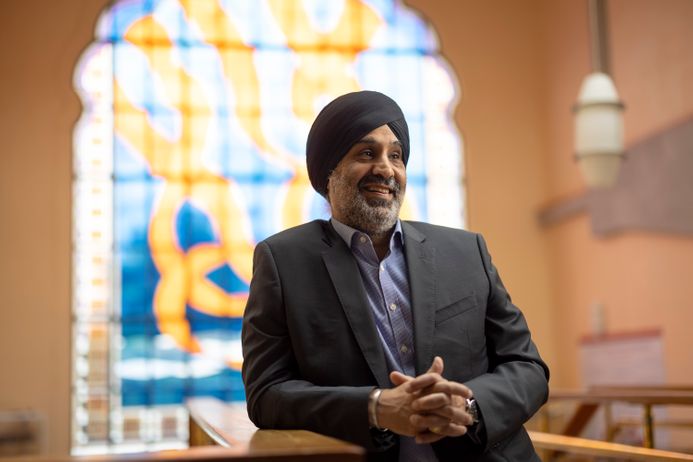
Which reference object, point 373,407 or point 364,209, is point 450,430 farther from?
point 364,209

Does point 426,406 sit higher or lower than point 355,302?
lower

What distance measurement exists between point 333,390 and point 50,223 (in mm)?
8227

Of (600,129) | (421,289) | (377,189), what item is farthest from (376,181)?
(600,129)

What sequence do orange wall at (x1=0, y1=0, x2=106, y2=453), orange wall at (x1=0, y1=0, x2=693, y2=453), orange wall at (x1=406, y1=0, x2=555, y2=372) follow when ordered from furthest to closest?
orange wall at (x1=406, y1=0, x2=555, y2=372) < orange wall at (x1=0, y1=0, x2=106, y2=453) < orange wall at (x1=0, y1=0, x2=693, y2=453)

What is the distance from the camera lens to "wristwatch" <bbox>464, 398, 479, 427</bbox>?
2139 millimetres

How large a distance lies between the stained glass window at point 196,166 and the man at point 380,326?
7353mm

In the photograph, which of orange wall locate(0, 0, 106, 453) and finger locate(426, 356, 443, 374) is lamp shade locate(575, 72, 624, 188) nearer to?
finger locate(426, 356, 443, 374)

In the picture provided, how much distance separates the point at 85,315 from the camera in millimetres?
9945

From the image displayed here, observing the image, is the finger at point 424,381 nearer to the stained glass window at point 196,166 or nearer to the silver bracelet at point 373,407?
the silver bracelet at point 373,407

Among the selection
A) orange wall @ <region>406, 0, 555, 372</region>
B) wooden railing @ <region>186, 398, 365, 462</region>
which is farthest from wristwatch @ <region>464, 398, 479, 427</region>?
orange wall @ <region>406, 0, 555, 372</region>

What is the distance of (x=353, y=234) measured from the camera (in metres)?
2.45

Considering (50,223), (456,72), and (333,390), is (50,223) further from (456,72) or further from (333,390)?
(333,390)

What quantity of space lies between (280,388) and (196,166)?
27.0 feet

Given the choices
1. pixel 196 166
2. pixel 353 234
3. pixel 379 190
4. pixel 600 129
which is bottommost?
pixel 353 234
